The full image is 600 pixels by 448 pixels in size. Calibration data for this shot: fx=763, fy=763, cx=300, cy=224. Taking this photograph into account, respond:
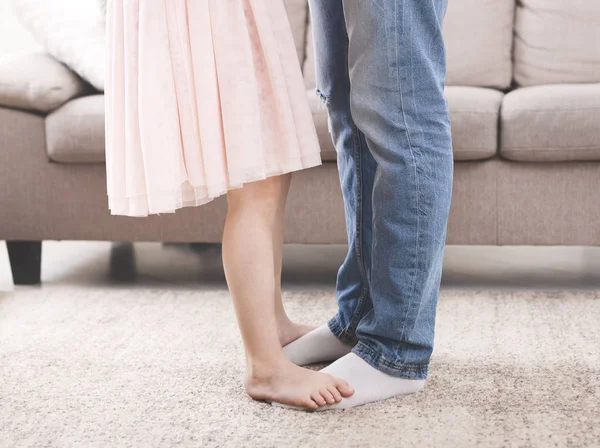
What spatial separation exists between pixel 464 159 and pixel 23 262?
116 centimetres

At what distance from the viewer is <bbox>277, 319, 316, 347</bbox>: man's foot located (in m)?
1.32

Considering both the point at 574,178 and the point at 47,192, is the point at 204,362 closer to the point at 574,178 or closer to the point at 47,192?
the point at 47,192

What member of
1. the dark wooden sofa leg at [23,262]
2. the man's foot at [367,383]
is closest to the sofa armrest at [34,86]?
the dark wooden sofa leg at [23,262]

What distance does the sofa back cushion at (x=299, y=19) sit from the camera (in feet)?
7.73

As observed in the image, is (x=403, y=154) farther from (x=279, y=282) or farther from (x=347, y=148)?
(x=279, y=282)

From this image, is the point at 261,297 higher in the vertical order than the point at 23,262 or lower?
higher

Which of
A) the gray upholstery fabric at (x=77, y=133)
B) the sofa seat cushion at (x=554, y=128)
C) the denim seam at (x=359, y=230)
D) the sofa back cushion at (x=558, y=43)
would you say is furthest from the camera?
the sofa back cushion at (x=558, y=43)

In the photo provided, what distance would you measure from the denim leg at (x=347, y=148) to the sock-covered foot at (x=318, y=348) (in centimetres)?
3

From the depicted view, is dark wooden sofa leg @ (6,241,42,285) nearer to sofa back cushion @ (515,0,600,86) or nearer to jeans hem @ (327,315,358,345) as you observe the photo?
jeans hem @ (327,315,358,345)

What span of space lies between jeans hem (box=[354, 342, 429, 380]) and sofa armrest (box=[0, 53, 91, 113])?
114 centimetres

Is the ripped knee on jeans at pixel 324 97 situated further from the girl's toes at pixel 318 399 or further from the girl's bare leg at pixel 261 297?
the girl's toes at pixel 318 399

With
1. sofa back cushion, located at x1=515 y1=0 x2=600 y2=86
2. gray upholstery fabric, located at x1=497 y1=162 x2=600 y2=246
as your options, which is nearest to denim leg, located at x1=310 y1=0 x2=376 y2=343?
gray upholstery fabric, located at x1=497 y1=162 x2=600 y2=246

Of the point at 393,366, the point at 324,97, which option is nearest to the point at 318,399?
the point at 393,366

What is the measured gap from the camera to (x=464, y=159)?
1748 mm
